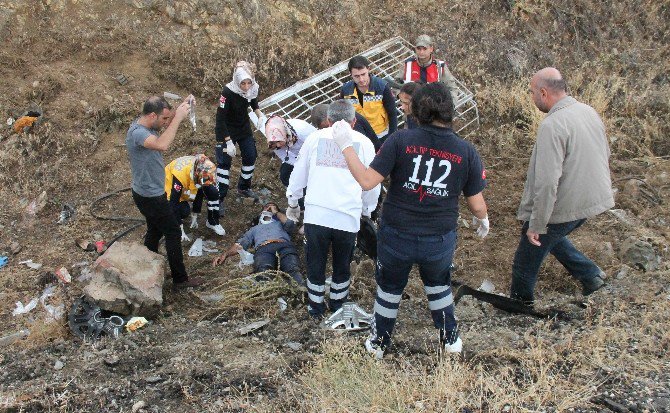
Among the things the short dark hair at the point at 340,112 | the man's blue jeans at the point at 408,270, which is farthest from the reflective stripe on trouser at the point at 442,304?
the short dark hair at the point at 340,112

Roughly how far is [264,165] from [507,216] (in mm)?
2590

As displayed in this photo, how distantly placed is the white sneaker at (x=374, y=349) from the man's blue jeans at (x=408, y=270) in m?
0.04

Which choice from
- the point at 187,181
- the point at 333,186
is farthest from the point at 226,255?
the point at 333,186

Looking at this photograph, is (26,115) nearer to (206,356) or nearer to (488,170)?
(206,356)

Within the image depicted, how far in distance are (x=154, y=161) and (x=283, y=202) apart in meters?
2.05

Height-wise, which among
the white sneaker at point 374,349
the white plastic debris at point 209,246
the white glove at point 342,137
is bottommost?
the white plastic debris at point 209,246

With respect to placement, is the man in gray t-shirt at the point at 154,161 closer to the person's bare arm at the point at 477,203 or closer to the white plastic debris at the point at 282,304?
the white plastic debris at the point at 282,304

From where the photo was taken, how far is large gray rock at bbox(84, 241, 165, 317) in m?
4.66

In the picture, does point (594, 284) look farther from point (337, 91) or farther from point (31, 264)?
point (31, 264)

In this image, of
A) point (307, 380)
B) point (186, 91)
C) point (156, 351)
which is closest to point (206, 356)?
point (156, 351)

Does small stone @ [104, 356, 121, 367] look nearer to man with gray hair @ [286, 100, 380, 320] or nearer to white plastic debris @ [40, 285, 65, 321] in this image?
white plastic debris @ [40, 285, 65, 321]

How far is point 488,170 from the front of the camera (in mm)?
6855

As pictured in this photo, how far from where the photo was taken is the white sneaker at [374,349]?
12.3 ft

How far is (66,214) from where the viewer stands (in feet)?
20.3
